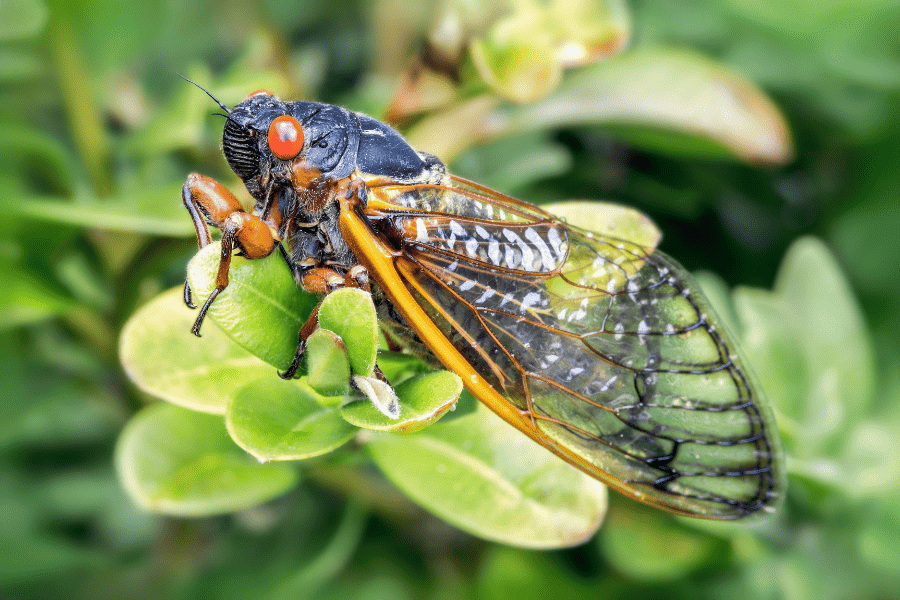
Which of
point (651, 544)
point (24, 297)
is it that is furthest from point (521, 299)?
point (24, 297)

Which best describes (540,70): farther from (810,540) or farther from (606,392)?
(810,540)

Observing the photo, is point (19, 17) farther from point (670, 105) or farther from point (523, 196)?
point (670, 105)

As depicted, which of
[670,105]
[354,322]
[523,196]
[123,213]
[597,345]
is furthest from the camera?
[523,196]

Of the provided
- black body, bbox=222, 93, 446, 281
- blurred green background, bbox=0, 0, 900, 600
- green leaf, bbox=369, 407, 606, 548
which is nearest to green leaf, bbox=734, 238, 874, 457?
blurred green background, bbox=0, 0, 900, 600

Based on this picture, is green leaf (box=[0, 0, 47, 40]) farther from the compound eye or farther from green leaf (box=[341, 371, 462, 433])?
green leaf (box=[341, 371, 462, 433])

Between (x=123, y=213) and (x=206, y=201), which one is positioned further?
(x=123, y=213)

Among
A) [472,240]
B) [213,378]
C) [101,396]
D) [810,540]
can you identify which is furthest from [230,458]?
[810,540]

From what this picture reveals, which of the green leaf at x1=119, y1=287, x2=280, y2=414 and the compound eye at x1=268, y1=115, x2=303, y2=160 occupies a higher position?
the compound eye at x1=268, y1=115, x2=303, y2=160
